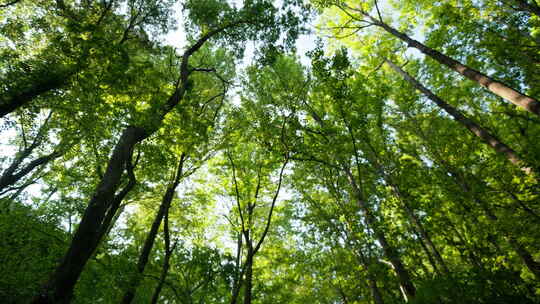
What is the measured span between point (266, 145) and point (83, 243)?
5.87 metres

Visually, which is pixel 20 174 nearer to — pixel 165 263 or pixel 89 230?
pixel 165 263

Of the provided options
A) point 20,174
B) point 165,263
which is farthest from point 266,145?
point 20,174

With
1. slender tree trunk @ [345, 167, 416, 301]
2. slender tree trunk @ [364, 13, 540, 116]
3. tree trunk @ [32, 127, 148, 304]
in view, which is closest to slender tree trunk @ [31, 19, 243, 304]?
tree trunk @ [32, 127, 148, 304]

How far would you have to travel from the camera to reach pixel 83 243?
5320 mm

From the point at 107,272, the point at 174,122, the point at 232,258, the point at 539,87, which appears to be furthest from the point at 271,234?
the point at 539,87

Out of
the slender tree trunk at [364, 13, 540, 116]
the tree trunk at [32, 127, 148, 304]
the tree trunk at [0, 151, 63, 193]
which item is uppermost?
the tree trunk at [0, 151, 63, 193]

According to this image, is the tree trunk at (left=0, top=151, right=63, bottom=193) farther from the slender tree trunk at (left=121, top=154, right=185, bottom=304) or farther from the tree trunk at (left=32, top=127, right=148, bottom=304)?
the tree trunk at (left=32, top=127, right=148, bottom=304)

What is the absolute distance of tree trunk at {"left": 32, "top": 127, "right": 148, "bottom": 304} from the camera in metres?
4.91

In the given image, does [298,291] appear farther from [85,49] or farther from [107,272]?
[85,49]

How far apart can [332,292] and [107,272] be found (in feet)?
52.2

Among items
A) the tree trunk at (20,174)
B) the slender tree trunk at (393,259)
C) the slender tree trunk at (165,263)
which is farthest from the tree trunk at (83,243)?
the tree trunk at (20,174)

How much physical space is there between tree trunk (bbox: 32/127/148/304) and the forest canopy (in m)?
0.03

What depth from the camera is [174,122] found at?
8266mm

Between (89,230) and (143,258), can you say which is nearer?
(89,230)
